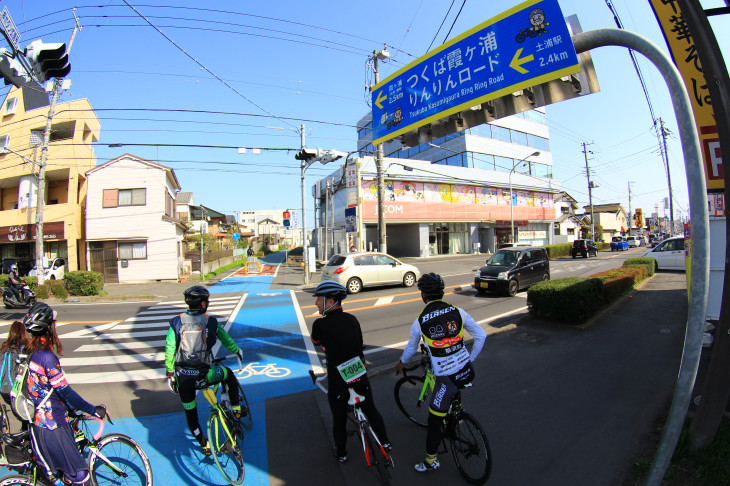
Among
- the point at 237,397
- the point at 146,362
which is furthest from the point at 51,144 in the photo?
the point at 237,397

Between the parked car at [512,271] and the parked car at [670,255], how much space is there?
24.2 ft

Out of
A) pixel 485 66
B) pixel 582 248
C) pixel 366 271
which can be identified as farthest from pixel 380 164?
pixel 582 248

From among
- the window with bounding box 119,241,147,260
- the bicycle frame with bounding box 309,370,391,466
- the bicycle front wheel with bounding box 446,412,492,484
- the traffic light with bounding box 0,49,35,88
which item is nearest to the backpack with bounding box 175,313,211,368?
the bicycle frame with bounding box 309,370,391,466

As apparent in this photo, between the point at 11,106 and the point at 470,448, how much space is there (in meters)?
36.3

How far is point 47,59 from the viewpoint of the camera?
5.48 m

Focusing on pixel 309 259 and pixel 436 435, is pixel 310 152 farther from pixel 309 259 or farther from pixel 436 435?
pixel 436 435

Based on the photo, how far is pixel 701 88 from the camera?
3.87 metres

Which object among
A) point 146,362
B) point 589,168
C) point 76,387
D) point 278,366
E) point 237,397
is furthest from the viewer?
point 589,168

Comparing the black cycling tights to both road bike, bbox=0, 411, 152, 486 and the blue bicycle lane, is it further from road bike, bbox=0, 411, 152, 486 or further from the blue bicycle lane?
road bike, bbox=0, 411, 152, 486

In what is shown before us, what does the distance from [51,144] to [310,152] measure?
58.2 ft

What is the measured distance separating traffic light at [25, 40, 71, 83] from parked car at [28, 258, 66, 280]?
1722cm

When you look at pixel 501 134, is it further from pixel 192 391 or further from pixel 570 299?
pixel 192 391

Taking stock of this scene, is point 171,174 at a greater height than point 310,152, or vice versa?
point 171,174

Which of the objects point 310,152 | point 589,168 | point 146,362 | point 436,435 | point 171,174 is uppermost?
point 589,168
